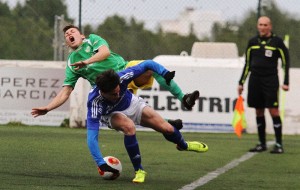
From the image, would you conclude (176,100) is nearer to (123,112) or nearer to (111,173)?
(123,112)

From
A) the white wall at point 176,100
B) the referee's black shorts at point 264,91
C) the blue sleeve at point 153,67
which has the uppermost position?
the blue sleeve at point 153,67

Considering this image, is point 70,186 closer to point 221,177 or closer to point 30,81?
point 221,177

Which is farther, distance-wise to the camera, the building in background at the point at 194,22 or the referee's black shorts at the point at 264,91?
the building in background at the point at 194,22

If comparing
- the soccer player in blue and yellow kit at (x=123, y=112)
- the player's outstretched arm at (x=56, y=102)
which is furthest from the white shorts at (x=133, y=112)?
the player's outstretched arm at (x=56, y=102)

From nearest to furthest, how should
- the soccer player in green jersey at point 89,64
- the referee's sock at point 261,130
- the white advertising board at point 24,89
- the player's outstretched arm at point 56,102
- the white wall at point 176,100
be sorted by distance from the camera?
the player's outstretched arm at point 56,102
the soccer player in green jersey at point 89,64
the referee's sock at point 261,130
the white wall at point 176,100
the white advertising board at point 24,89

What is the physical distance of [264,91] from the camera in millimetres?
16484

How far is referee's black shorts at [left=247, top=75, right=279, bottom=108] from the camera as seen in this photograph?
16391 mm

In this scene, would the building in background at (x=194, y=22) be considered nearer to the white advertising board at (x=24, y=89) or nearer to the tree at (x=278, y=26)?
the tree at (x=278, y=26)

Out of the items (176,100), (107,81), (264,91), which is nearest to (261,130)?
(264,91)

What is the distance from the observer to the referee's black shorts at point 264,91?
16.4 m

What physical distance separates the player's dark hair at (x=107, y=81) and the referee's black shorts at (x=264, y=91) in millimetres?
6197

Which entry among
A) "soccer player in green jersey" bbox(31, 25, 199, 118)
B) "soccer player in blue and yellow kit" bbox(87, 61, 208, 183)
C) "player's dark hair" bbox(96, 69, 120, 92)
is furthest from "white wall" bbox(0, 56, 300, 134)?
"player's dark hair" bbox(96, 69, 120, 92)

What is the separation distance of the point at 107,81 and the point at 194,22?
1380 centimetres

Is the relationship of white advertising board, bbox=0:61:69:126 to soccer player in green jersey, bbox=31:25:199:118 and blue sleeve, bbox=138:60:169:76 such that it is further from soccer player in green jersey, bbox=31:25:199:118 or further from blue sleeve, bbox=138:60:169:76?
blue sleeve, bbox=138:60:169:76
